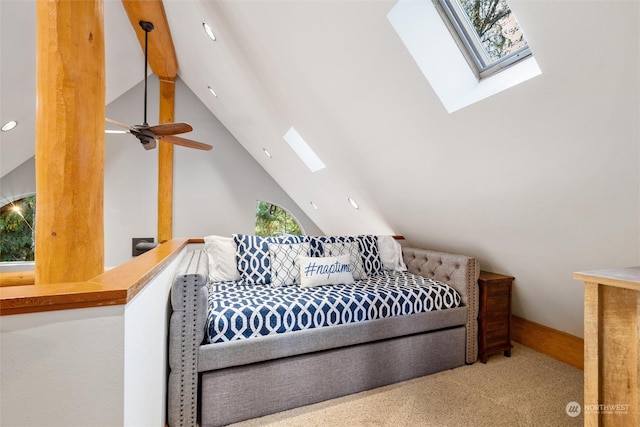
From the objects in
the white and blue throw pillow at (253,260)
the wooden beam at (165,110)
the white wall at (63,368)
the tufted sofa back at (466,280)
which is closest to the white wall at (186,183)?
the wooden beam at (165,110)

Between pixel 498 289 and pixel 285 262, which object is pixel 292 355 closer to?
pixel 285 262

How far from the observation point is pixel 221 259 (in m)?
2.47

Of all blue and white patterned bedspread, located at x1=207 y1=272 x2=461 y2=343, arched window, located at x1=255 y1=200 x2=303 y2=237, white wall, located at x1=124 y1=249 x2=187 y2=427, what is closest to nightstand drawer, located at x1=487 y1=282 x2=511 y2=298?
blue and white patterned bedspread, located at x1=207 y1=272 x2=461 y2=343

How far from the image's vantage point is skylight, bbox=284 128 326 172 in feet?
11.6

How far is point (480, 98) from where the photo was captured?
1.58 metres

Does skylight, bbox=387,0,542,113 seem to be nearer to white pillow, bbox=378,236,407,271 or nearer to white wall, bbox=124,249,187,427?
white pillow, bbox=378,236,407,271

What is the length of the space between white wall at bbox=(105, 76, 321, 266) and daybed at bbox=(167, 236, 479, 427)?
97.7 inches

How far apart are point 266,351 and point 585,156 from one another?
1.89m

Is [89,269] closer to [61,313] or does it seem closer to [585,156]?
[61,313]

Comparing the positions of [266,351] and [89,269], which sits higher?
[89,269]

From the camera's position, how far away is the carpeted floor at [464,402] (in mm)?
1654

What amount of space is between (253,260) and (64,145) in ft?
5.00

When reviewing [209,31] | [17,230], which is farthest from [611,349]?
[17,230]

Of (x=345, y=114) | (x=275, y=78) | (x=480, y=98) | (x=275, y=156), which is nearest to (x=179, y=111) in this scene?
(x=275, y=156)
